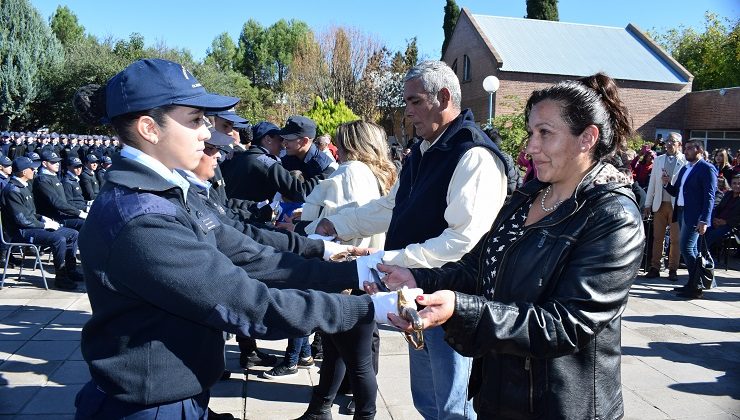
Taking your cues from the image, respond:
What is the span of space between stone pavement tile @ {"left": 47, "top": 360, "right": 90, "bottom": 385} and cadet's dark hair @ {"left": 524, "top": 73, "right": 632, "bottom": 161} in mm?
4464

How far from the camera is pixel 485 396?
2150mm

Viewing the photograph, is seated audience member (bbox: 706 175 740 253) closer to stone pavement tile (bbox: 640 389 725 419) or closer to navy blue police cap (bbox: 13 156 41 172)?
stone pavement tile (bbox: 640 389 725 419)

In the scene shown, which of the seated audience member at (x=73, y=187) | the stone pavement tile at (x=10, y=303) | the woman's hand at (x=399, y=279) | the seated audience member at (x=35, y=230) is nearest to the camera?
the woman's hand at (x=399, y=279)

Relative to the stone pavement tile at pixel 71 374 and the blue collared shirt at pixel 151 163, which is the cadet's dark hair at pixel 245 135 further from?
the blue collared shirt at pixel 151 163

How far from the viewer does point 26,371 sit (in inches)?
197

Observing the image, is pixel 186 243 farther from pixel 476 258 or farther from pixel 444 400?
pixel 444 400

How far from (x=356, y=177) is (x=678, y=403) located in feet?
10.3

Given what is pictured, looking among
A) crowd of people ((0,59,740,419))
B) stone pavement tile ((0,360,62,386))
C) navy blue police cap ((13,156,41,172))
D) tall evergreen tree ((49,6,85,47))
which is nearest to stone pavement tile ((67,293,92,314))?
stone pavement tile ((0,360,62,386))

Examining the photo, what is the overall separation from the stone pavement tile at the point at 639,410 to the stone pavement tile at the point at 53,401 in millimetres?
4203

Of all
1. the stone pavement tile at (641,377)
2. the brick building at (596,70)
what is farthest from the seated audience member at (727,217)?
the brick building at (596,70)

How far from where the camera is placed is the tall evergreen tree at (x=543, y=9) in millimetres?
41312

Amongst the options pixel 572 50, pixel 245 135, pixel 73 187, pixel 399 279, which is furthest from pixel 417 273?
pixel 572 50

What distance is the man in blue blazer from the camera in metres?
8.18

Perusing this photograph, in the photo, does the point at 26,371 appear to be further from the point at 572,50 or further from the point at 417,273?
the point at 572,50
